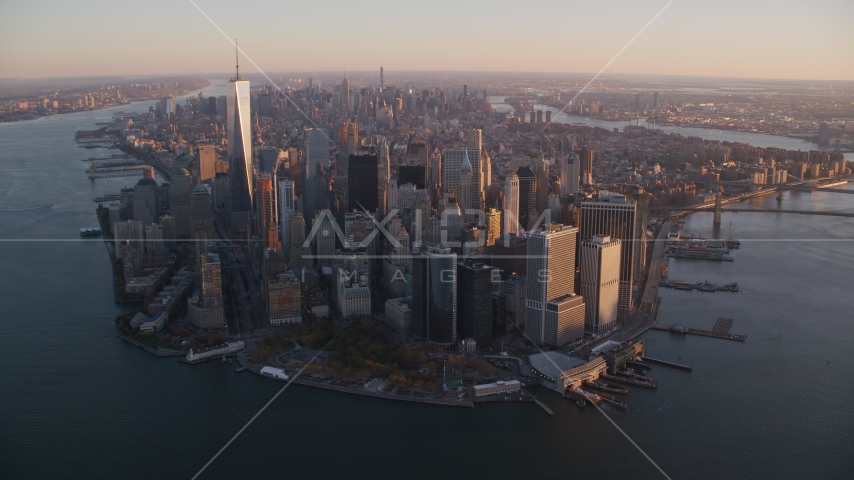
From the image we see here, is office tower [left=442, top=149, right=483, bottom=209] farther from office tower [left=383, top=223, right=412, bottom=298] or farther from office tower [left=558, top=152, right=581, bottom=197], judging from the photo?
office tower [left=383, top=223, right=412, bottom=298]

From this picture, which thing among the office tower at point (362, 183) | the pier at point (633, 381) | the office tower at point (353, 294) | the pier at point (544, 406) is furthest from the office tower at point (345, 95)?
the pier at point (544, 406)

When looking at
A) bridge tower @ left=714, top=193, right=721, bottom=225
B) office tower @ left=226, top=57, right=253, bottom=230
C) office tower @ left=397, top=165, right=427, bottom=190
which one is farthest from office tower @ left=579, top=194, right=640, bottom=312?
office tower @ left=226, top=57, right=253, bottom=230

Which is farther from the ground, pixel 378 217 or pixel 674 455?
pixel 378 217

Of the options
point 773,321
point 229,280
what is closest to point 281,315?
point 229,280

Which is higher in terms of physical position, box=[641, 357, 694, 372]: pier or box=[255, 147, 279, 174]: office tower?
box=[255, 147, 279, 174]: office tower

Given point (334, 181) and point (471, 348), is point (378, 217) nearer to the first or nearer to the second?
point (334, 181)

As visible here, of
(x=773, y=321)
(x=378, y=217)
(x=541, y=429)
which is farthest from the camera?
(x=378, y=217)

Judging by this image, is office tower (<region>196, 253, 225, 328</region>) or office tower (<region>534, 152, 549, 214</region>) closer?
office tower (<region>196, 253, 225, 328</region>)
